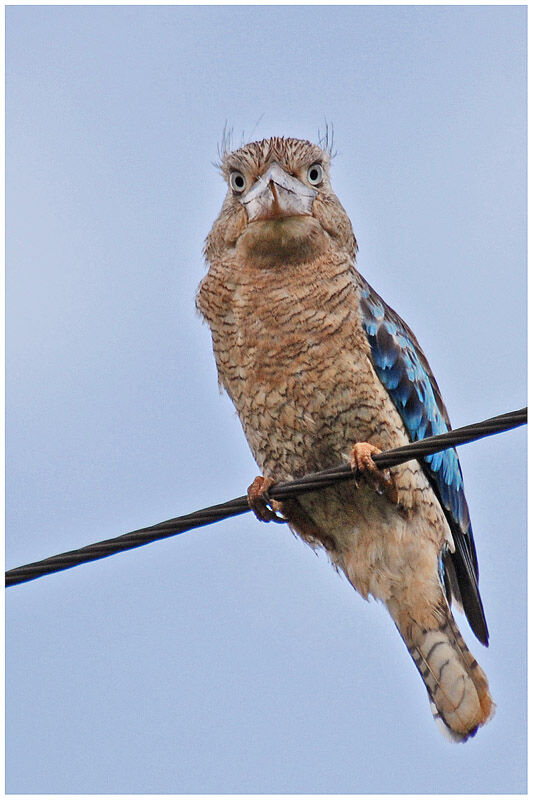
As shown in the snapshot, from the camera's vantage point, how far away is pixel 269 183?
22.2 ft

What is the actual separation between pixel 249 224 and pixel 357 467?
5.72ft

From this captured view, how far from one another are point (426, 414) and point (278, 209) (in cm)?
152

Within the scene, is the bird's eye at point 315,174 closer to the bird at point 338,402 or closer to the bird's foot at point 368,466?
the bird at point 338,402

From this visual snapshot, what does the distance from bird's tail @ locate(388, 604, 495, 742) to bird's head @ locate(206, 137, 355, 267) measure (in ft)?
7.52

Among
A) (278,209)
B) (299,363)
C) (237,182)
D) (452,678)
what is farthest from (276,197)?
(452,678)

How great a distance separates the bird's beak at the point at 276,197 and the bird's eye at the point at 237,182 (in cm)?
19

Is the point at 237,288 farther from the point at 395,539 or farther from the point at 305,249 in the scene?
the point at 395,539

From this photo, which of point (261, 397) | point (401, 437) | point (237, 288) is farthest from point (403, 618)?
point (237, 288)

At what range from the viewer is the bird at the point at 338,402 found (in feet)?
21.0

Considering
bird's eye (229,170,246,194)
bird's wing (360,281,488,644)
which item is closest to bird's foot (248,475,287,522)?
bird's wing (360,281,488,644)

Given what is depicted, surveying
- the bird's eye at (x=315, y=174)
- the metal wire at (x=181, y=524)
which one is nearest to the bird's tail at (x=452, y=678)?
the metal wire at (x=181, y=524)

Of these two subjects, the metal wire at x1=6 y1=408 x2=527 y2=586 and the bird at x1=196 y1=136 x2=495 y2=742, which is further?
the bird at x1=196 y1=136 x2=495 y2=742

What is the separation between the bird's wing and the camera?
662cm

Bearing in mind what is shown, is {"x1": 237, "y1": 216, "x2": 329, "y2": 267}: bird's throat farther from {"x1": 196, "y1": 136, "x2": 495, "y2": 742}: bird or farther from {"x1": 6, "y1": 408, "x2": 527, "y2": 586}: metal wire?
{"x1": 6, "y1": 408, "x2": 527, "y2": 586}: metal wire
